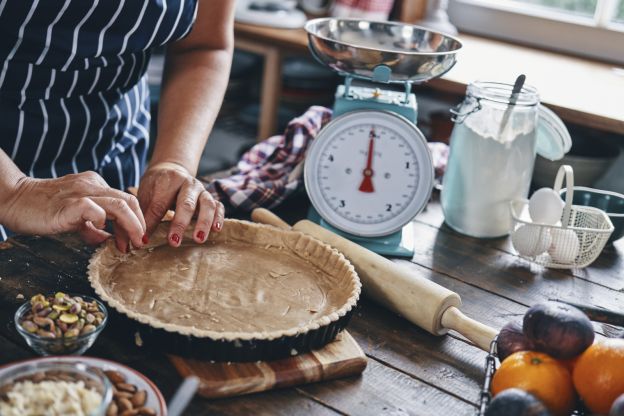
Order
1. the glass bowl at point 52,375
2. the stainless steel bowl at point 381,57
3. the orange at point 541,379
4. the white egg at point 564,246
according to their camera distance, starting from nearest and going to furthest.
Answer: the glass bowl at point 52,375, the orange at point 541,379, the stainless steel bowl at point 381,57, the white egg at point 564,246

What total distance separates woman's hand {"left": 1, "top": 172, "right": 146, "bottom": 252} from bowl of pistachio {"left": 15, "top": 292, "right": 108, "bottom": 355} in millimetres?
160

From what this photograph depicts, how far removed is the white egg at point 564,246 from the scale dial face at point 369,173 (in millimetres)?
278

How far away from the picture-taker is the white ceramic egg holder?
4.78 feet

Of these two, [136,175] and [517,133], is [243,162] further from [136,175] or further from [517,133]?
[517,133]

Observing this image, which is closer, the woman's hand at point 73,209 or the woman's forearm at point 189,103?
the woman's hand at point 73,209

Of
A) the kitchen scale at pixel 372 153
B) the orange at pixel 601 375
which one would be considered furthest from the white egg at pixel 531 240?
the orange at pixel 601 375

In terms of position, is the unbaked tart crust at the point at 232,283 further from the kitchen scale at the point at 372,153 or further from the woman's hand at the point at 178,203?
the kitchen scale at the point at 372,153

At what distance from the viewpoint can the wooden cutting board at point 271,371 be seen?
991 millimetres

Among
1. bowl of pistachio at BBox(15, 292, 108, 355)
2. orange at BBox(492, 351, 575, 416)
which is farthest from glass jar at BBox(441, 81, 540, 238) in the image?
bowl of pistachio at BBox(15, 292, 108, 355)

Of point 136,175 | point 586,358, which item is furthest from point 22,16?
point 586,358

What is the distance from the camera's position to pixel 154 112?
2.90 meters

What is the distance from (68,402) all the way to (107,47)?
0.85m

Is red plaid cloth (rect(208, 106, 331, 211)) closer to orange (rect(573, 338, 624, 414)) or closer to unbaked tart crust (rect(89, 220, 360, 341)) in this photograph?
unbaked tart crust (rect(89, 220, 360, 341))

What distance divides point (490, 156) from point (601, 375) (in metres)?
0.69
